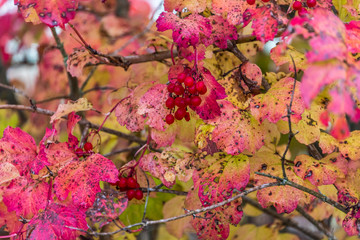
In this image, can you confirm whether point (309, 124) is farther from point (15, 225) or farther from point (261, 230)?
point (15, 225)

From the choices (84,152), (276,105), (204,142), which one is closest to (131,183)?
(84,152)

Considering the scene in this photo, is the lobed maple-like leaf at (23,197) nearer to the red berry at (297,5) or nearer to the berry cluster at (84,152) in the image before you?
the berry cluster at (84,152)

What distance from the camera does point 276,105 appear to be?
39.4 inches

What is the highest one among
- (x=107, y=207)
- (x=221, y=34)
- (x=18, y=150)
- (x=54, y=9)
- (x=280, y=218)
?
(x=54, y=9)

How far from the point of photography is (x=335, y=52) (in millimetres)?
609

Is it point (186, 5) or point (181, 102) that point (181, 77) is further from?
point (186, 5)

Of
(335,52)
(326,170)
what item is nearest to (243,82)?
(326,170)

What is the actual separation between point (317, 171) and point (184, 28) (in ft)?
1.76

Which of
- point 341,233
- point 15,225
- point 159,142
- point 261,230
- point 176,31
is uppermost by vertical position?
point 176,31

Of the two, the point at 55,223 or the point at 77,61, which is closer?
the point at 55,223

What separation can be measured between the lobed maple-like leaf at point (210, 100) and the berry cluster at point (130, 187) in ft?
1.10

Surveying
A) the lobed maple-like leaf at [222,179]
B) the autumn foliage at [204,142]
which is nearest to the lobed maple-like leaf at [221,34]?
the autumn foliage at [204,142]

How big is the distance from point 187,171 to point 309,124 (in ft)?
1.25

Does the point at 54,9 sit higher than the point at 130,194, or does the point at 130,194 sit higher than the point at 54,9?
the point at 54,9
